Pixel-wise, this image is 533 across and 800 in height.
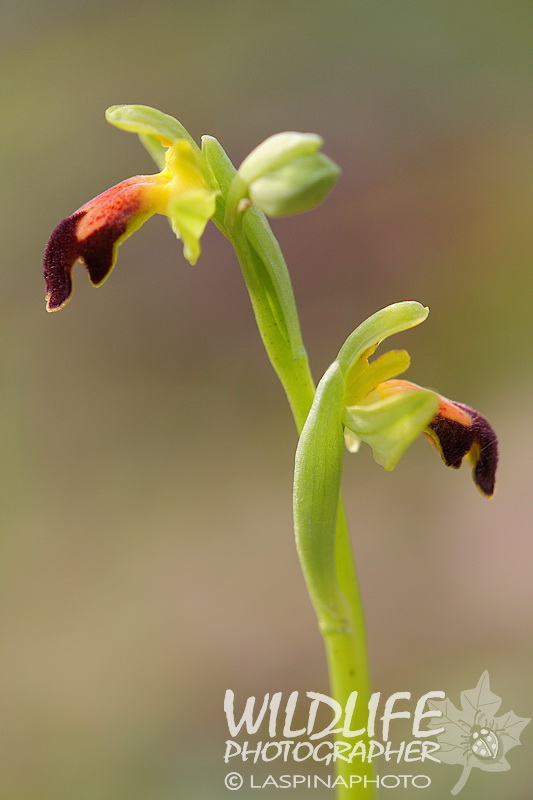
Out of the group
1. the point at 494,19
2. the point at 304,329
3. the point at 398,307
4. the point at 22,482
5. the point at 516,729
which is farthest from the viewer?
the point at 494,19

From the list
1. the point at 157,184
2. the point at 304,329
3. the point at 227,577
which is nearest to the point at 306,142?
the point at 157,184

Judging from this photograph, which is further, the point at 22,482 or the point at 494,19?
the point at 494,19

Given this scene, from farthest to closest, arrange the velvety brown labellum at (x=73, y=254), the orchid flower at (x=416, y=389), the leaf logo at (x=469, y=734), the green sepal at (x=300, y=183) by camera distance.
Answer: the leaf logo at (x=469, y=734), the orchid flower at (x=416, y=389), the velvety brown labellum at (x=73, y=254), the green sepal at (x=300, y=183)

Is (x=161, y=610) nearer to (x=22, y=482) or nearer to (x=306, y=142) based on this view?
(x=22, y=482)

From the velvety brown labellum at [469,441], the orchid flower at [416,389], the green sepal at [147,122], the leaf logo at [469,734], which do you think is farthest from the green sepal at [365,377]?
the leaf logo at [469,734]

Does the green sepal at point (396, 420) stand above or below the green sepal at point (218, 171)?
below

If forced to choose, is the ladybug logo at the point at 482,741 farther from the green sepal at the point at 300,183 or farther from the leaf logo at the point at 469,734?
the green sepal at the point at 300,183

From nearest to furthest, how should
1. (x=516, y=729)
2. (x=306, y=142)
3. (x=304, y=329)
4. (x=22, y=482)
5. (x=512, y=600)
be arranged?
1. (x=306, y=142)
2. (x=516, y=729)
3. (x=512, y=600)
4. (x=22, y=482)
5. (x=304, y=329)
